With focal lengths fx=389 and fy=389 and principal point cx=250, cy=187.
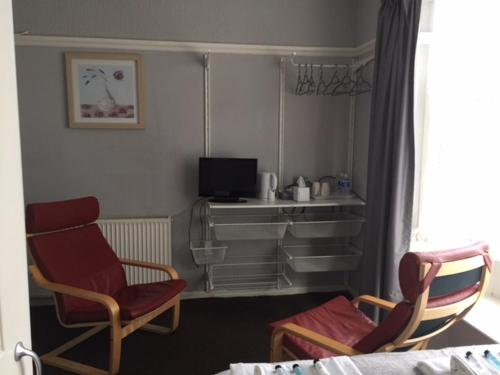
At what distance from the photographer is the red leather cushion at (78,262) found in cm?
246

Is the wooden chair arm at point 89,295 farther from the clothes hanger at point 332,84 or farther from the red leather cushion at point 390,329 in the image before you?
the clothes hanger at point 332,84

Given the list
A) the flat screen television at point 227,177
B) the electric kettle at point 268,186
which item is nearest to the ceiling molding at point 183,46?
the flat screen television at point 227,177

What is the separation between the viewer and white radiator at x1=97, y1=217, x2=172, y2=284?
3.20 meters

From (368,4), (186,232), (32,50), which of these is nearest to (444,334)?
(186,232)

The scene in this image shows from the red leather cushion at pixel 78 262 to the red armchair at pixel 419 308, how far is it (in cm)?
133

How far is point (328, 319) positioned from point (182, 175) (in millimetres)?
1755

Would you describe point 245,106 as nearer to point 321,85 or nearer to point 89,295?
point 321,85

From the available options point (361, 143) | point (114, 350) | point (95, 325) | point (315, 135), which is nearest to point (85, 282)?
point (95, 325)

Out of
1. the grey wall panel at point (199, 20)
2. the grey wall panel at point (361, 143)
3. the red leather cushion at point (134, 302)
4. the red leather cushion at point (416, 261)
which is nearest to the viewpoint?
the red leather cushion at point (416, 261)

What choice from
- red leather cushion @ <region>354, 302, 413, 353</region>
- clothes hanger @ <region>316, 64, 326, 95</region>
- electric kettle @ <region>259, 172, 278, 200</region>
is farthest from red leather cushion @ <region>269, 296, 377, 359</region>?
clothes hanger @ <region>316, 64, 326, 95</region>

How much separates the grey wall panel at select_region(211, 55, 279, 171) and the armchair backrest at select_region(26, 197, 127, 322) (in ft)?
3.85

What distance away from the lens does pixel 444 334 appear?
227 cm

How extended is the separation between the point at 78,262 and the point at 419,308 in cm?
217

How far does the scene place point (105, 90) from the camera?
3.16m
